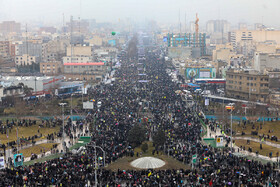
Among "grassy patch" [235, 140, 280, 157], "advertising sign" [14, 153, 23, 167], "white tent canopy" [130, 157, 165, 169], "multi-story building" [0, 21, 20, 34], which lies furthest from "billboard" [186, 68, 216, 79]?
"multi-story building" [0, 21, 20, 34]

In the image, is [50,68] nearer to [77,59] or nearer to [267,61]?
[77,59]

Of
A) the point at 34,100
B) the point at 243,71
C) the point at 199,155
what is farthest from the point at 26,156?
the point at 243,71

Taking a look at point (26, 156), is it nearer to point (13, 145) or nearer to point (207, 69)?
point (13, 145)

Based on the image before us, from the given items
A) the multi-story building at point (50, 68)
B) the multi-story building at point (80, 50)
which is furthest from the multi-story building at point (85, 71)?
the multi-story building at point (80, 50)

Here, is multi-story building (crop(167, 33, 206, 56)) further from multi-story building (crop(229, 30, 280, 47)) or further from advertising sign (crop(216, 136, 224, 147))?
advertising sign (crop(216, 136, 224, 147))

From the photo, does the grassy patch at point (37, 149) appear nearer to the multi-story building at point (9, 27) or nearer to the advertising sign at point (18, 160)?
the advertising sign at point (18, 160)

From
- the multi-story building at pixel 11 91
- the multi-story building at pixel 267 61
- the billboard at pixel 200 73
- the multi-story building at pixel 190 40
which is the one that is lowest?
the multi-story building at pixel 11 91
